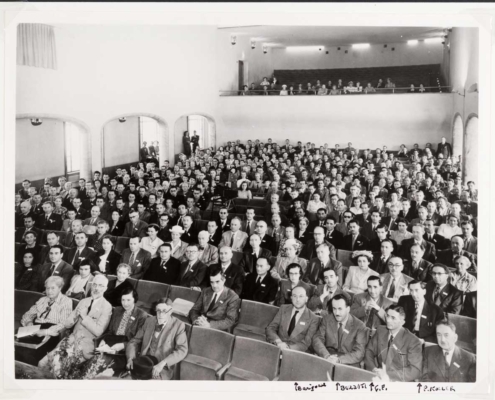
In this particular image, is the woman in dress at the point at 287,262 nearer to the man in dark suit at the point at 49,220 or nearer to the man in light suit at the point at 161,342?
the man in light suit at the point at 161,342

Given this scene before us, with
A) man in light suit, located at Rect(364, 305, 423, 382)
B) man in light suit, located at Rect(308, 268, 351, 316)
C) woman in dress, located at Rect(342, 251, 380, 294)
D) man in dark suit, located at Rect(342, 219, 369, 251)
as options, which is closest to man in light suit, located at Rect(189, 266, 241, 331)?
man in light suit, located at Rect(308, 268, 351, 316)

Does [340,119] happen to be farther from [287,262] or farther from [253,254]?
[287,262]

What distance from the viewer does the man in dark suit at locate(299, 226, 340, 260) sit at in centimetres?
628

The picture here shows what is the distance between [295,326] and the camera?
4617 millimetres

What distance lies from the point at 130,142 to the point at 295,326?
13.6 m

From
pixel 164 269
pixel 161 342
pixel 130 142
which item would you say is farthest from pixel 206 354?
pixel 130 142

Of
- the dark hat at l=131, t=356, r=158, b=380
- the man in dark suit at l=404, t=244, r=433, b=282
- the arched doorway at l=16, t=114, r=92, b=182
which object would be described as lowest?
the dark hat at l=131, t=356, r=158, b=380

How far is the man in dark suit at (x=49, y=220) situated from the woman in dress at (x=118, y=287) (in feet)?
4.32

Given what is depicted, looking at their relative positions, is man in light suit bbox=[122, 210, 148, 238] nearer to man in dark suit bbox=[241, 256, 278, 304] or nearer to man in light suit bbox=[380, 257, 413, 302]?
man in dark suit bbox=[241, 256, 278, 304]

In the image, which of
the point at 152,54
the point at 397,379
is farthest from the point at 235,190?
the point at 397,379

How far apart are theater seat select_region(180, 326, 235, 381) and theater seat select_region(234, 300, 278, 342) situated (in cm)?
53

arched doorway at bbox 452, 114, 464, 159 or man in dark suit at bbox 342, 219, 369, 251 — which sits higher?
arched doorway at bbox 452, 114, 464, 159

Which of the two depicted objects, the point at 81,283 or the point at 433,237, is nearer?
the point at 81,283

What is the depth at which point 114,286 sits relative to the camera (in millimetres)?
5348
